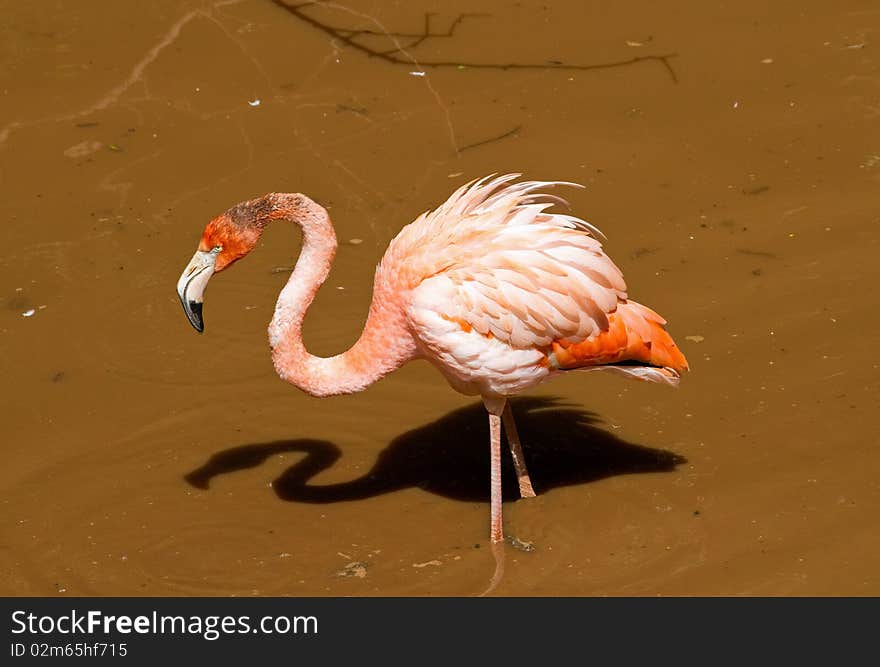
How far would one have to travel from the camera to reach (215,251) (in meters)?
6.17

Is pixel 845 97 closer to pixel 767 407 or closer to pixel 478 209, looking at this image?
pixel 767 407

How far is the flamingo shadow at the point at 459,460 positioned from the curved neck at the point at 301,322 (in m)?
0.61

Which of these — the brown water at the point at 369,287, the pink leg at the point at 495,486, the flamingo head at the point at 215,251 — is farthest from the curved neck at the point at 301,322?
the brown water at the point at 369,287

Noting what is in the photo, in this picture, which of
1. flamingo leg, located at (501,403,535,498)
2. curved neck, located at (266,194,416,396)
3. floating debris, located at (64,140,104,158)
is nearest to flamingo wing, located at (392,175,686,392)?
curved neck, located at (266,194,416,396)

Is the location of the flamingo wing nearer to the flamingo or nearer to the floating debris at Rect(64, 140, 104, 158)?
the flamingo

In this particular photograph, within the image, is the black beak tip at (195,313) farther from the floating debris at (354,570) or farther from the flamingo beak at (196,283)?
the floating debris at (354,570)

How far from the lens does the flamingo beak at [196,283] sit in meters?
6.08

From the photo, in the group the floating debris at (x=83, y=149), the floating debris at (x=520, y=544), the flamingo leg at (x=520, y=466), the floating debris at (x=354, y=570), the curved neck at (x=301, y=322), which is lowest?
the floating debris at (x=354, y=570)

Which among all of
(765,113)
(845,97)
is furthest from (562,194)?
(845,97)

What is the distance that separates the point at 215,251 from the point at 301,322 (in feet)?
1.62

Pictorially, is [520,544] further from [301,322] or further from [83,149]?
[83,149]

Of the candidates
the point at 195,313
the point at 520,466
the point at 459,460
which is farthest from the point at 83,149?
the point at 520,466

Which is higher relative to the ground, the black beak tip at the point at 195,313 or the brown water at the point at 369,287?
the black beak tip at the point at 195,313

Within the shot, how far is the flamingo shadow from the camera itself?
21.9 feet
